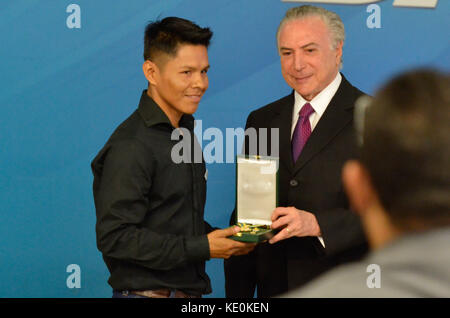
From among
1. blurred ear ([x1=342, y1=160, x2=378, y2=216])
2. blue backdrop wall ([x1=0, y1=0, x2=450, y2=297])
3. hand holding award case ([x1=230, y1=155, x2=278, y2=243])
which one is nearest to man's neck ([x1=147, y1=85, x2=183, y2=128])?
hand holding award case ([x1=230, y1=155, x2=278, y2=243])

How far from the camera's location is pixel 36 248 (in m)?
3.29

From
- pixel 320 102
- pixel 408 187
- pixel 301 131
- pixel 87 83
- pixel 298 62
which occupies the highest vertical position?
pixel 87 83

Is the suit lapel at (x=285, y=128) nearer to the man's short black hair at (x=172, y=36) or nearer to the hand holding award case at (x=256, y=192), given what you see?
the hand holding award case at (x=256, y=192)

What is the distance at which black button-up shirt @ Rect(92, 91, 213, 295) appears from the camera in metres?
1.98

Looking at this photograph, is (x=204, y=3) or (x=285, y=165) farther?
(x=204, y=3)

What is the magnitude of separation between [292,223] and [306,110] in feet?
1.63

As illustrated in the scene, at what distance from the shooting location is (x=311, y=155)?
233 cm

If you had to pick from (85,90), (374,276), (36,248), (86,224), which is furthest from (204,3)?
(374,276)

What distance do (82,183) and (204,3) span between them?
114 centimetres

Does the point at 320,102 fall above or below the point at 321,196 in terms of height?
above

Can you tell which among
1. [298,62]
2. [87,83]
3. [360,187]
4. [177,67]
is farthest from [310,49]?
[360,187]

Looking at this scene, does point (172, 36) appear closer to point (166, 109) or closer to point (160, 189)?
point (166, 109)
